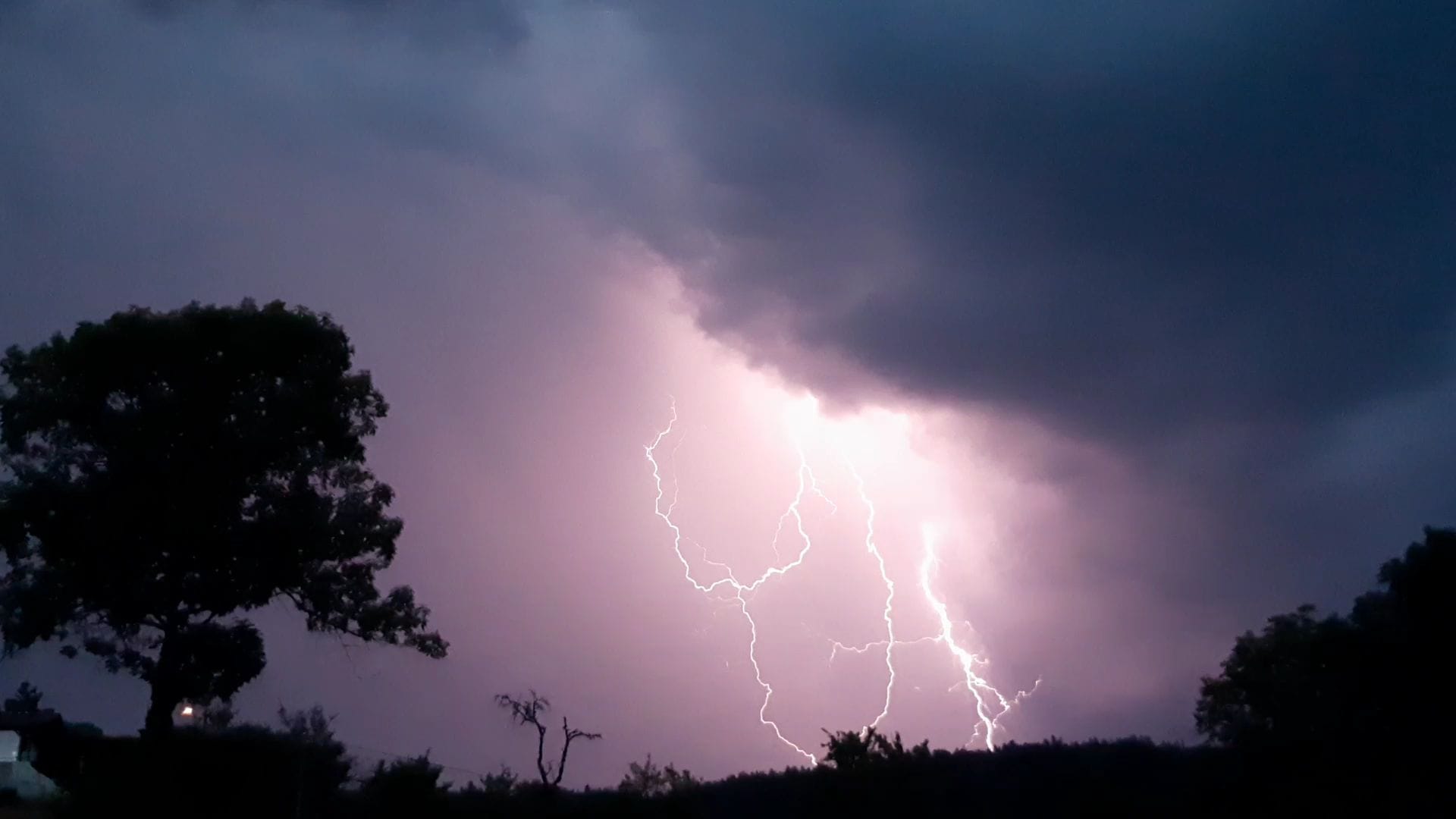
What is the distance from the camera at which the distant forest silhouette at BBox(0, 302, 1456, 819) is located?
70.8ft

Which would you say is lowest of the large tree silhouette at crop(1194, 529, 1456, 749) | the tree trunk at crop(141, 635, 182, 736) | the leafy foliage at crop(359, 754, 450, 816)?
the leafy foliage at crop(359, 754, 450, 816)

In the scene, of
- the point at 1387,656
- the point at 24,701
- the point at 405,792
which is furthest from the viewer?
the point at 24,701

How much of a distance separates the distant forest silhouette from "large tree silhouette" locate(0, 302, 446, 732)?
0.14 feet

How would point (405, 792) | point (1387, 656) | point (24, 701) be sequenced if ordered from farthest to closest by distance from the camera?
point (24, 701)
point (1387, 656)
point (405, 792)

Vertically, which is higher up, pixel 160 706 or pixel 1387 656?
pixel 1387 656

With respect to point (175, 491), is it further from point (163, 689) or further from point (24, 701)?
point (24, 701)

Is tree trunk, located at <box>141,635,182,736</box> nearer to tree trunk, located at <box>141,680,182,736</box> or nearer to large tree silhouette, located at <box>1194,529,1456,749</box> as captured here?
tree trunk, located at <box>141,680,182,736</box>

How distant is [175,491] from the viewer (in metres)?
23.8

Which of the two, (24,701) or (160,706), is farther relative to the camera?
(24,701)

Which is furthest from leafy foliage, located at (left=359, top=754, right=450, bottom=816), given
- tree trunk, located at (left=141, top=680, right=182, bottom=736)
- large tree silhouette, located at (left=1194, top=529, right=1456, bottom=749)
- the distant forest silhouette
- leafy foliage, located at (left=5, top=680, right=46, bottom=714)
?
leafy foliage, located at (left=5, top=680, right=46, bottom=714)

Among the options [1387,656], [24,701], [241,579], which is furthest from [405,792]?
[24,701]

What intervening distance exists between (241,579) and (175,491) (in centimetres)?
222

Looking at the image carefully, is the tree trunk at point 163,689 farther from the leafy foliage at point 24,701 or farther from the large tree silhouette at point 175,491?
the leafy foliage at point 24,701

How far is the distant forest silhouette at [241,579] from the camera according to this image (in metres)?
21.6
